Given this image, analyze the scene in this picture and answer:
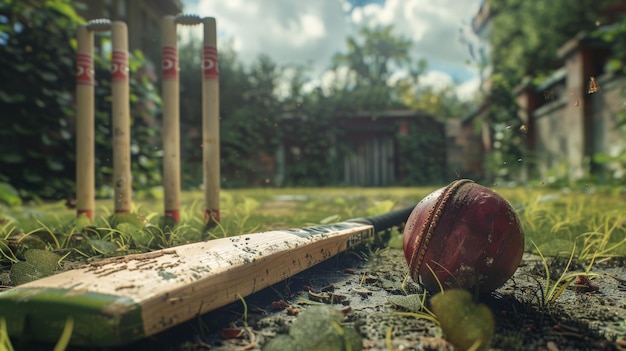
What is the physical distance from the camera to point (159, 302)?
109 centimetres

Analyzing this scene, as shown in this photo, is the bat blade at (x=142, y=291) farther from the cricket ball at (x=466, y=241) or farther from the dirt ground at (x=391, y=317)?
the cricket ball at (x=466, y=241)

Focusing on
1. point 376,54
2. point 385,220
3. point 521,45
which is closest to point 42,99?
point 385,220

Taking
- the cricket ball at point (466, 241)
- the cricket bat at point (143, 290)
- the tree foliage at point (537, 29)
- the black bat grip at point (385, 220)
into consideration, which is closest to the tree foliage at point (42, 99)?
the black bat grip at point (385, 220)

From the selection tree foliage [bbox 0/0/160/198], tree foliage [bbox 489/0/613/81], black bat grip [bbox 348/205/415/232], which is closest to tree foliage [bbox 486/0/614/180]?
tree foliage [bbox 489/0/613/81]

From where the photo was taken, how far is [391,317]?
4.41 feet

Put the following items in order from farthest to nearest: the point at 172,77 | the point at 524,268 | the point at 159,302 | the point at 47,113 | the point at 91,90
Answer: the point at 47,113
the point at 91,90
the point at 172,77
the point at 524,268
the point at 159,302

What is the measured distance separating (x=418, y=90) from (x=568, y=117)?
1080 centimetres

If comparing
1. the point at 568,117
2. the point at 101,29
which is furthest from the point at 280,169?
the point at 101,29

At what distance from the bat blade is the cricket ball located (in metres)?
0.46

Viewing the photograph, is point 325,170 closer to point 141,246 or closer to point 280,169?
point 280,169

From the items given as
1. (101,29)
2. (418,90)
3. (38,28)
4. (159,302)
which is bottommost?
(159,302)

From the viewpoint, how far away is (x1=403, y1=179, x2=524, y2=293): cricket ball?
1405 millimetres

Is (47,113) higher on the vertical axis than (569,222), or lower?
higher

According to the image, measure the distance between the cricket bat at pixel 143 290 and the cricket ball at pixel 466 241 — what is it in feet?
1.50
